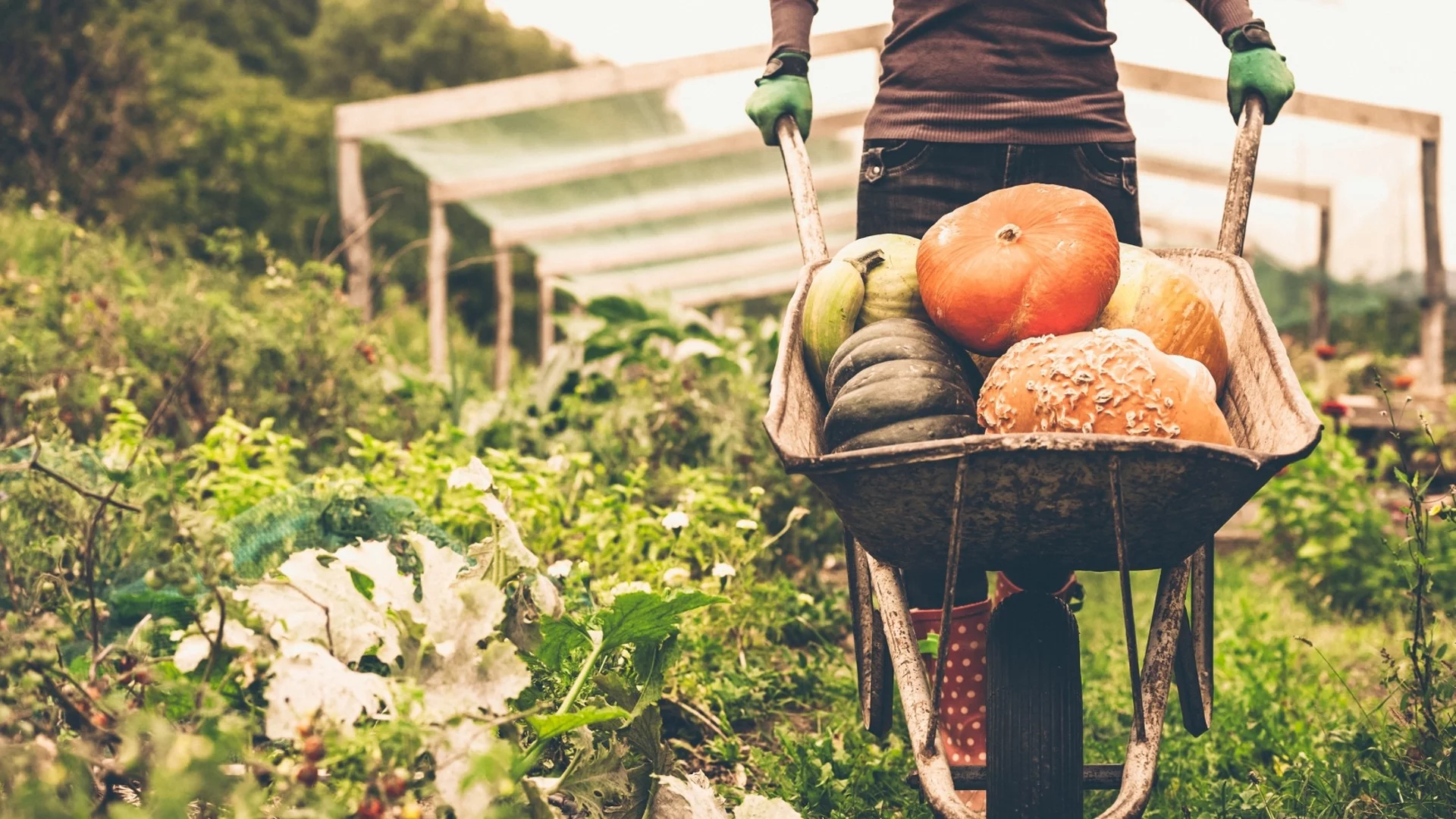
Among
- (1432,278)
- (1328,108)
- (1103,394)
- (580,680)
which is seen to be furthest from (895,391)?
(1432,278)

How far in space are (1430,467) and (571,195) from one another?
20.9ft

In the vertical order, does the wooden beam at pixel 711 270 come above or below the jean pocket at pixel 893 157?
below

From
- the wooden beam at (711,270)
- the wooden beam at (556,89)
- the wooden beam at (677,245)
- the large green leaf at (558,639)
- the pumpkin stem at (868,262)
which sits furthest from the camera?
the wooden beam at (711,270)

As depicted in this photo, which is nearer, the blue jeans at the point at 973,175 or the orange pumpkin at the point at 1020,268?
the orange pumpkin at the point at 1020,268

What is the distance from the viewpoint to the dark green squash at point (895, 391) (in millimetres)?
1734

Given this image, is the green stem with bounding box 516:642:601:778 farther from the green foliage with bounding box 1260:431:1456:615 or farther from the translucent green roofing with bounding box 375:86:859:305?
the translucent green roofing with bounding box 375:86:859:305

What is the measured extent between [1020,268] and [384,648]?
1.14 meters

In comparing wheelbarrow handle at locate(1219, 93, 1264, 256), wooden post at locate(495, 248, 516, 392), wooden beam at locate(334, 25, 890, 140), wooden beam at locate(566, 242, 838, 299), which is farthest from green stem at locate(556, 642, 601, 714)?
wooden beam at locate(566, 242, 838, 299)

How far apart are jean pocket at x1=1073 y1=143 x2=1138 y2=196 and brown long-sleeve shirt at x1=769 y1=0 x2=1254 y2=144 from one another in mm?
20

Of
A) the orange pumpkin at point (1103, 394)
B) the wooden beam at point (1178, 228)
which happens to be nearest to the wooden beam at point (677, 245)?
the wooden beam at point (1178, 228)

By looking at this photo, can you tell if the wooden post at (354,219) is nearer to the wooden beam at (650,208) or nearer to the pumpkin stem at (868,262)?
the wooden beam at (650,208)

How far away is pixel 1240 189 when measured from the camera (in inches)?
86.4

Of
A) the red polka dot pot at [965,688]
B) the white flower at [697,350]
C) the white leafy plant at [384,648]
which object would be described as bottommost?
the red polka dot pot at [965,688]

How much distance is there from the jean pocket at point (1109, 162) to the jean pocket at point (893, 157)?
0.33 meters
